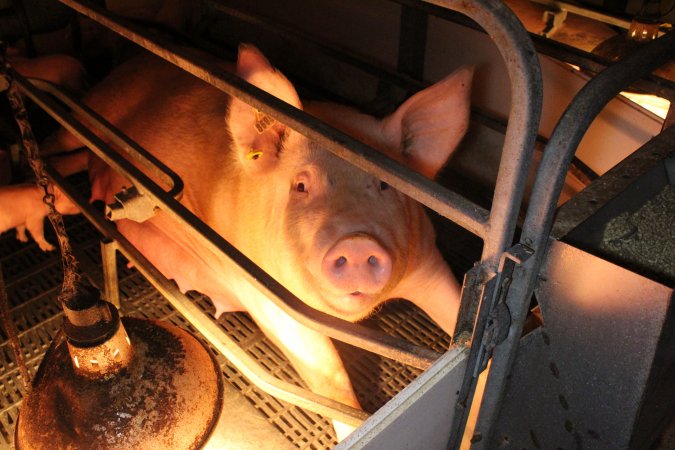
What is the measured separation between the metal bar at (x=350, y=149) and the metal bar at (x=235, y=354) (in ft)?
2.49

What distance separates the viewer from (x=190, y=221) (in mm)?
1583

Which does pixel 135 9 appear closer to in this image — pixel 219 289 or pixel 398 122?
pixel 219 289

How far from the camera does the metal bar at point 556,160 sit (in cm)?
100

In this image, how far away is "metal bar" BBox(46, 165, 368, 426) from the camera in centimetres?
166

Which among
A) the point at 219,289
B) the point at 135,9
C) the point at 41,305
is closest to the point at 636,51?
the point at 219,289

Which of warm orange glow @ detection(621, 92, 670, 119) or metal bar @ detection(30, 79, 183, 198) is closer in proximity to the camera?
metal bar @ detection(30, 79, 183, 198)

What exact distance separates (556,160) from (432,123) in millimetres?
914

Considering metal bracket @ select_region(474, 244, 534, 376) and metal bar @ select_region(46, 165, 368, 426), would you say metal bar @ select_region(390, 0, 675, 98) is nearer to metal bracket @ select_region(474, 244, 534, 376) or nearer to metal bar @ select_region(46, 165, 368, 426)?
metal bracket @ select_region(474, 244, 534, 376)

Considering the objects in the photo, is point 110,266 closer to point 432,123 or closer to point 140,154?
point 140,154

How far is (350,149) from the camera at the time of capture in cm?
117

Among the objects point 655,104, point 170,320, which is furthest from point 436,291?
point 655,104

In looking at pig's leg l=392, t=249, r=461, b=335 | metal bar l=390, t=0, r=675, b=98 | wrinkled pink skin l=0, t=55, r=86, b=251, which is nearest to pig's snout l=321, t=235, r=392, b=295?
pig's leg l=392, t=249, r=461, b=335

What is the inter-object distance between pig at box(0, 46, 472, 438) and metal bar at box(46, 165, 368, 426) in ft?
0.97

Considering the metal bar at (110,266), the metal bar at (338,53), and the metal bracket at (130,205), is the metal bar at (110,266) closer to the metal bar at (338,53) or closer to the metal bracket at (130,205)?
the metal bracket at (130,205)
